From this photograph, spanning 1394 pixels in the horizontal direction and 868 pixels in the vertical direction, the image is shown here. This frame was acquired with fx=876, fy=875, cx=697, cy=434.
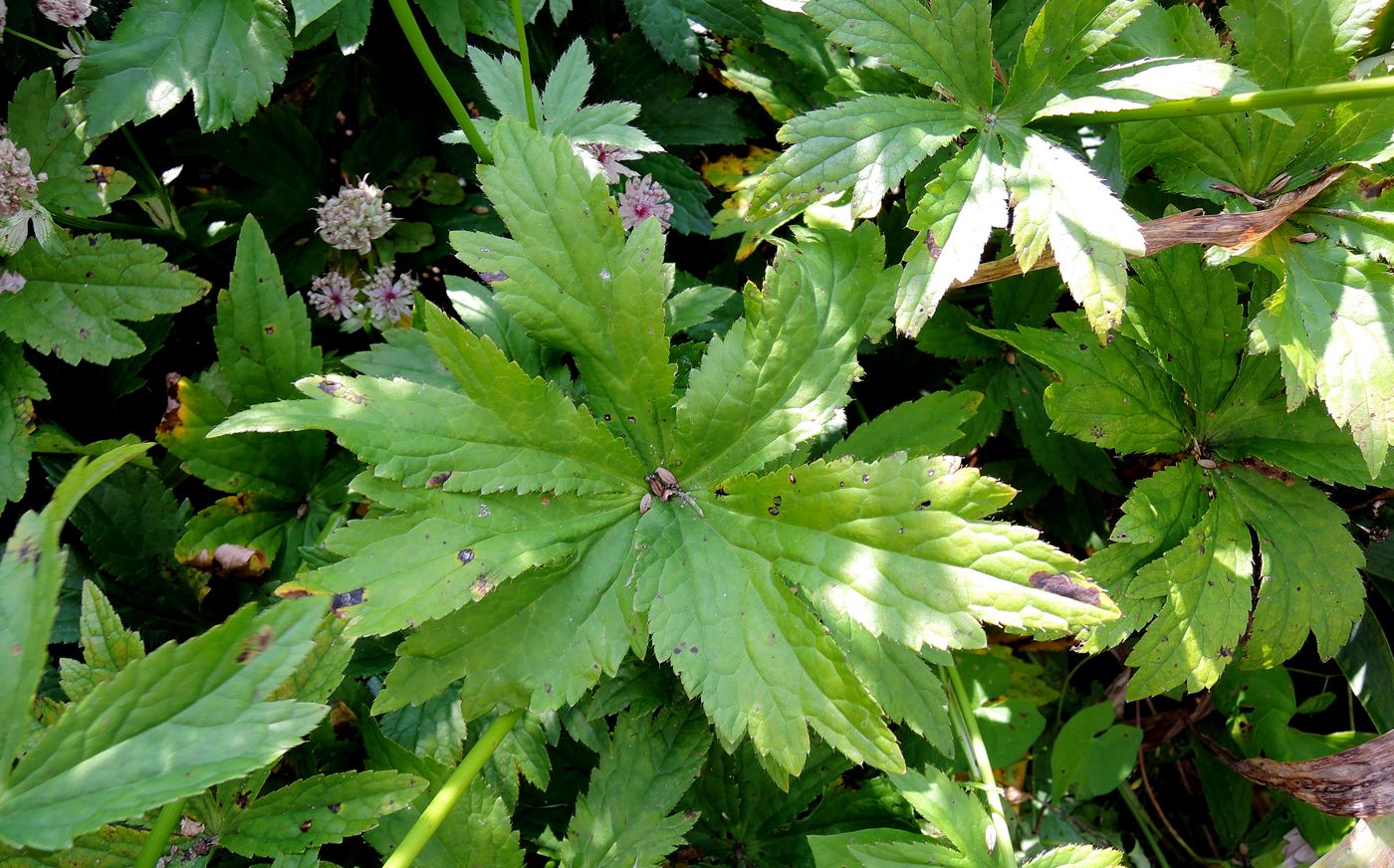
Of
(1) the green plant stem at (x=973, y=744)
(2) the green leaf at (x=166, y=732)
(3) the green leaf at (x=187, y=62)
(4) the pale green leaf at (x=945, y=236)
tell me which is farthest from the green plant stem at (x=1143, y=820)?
(3) the green leaf at (x=187, y=62)

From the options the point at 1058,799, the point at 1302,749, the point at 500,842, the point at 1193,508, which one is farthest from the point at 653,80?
the point at 1302,749

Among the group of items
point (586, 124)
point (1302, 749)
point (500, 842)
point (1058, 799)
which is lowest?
point (1058, 799)

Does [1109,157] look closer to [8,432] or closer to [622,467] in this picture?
[622,467]

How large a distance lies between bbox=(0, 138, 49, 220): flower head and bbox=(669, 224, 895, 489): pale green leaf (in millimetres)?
1333

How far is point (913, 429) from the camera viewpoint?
1690 millimetres

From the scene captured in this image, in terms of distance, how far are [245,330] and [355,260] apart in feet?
1.38

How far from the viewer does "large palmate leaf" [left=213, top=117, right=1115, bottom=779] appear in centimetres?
128

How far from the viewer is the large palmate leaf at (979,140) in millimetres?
1474

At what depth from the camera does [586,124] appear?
1.70 m

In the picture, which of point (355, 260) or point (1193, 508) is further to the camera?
point (355, 260)

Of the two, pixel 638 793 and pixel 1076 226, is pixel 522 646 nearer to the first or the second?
pixel 638 793

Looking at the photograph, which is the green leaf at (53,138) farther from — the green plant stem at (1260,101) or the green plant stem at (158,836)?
the green plant stem at (1260,101)

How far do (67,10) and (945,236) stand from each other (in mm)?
1683

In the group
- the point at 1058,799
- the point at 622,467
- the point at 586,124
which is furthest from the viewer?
the point at 1058,799
